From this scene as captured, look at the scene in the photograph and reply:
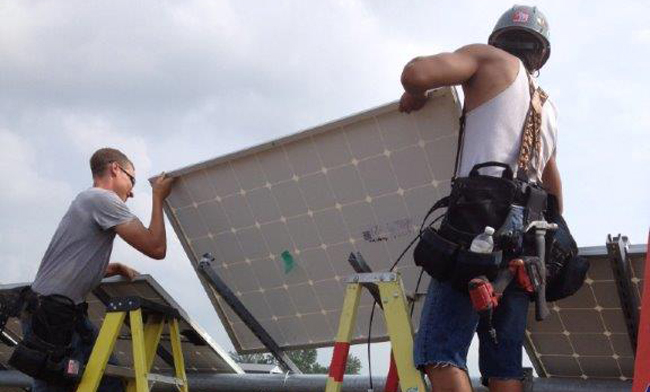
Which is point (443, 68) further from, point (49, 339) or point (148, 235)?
point (49, 339)

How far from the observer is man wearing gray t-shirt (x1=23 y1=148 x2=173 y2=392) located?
226 inches

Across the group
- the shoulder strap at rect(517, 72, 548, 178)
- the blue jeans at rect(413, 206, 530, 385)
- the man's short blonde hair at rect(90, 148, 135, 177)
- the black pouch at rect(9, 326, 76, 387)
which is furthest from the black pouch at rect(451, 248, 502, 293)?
the man's short blonde hair at rect(90, 148, 135, 177)

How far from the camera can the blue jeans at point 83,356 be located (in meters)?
5.73

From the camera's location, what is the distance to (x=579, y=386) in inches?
211

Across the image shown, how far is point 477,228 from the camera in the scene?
3.89 m

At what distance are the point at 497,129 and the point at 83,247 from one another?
306 cm

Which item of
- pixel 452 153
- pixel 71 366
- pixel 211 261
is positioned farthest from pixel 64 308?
pixel 452 153

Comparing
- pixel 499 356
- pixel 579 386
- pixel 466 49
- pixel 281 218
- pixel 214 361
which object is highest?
pixel 466 49

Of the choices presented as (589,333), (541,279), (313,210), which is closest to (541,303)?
(541,279)

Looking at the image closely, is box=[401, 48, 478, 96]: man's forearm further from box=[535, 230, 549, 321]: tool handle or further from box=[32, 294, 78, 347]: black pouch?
box=[32, 294, 78, 347]: black pouch

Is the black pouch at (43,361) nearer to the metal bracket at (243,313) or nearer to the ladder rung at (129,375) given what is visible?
the ladder rung at (129,375)

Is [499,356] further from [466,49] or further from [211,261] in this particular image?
[211,261]

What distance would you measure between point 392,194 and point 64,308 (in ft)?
7.36

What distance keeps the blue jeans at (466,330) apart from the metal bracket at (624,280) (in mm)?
822
